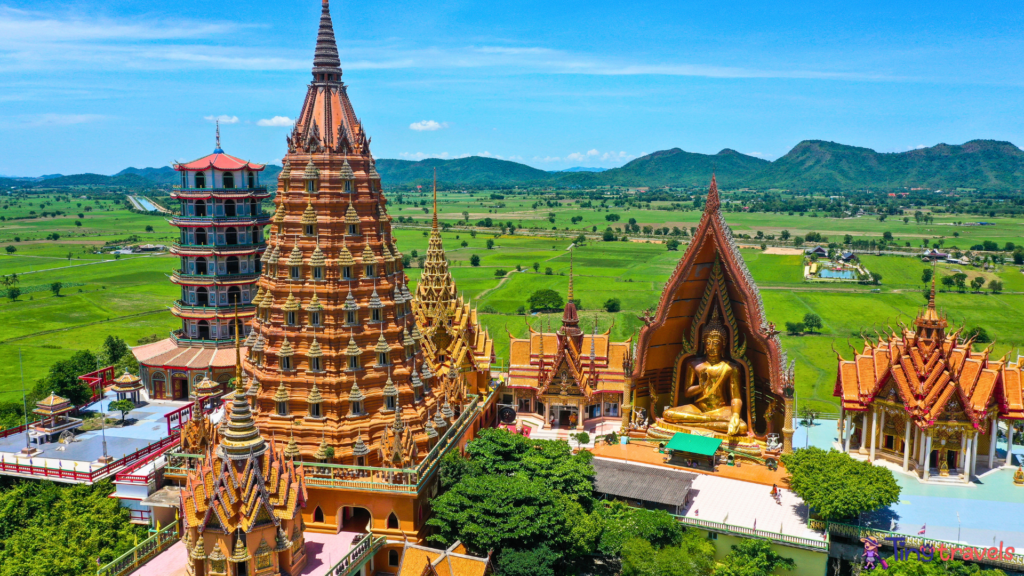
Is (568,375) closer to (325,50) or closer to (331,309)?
(331,309)

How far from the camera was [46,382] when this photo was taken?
43.9 metres

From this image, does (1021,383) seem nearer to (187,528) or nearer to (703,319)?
(703,319)

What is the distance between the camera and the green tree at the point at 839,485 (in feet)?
90.6

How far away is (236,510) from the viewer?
22.8m

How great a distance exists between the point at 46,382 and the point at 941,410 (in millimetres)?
47045

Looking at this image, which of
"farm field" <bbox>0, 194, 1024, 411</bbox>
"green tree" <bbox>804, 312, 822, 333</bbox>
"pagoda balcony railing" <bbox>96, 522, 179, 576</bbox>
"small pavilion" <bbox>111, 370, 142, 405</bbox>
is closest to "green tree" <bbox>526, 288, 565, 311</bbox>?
"farm field" <bbox>0, 194, 1024, 411</bbox>

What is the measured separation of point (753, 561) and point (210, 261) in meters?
36.1

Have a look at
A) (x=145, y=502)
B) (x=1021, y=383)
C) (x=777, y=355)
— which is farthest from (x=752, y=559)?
(x=145, y=502)

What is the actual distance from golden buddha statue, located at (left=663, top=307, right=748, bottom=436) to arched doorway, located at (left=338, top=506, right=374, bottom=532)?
16.4 metres

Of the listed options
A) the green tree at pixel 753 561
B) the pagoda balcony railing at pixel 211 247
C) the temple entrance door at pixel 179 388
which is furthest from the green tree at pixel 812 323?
the temple entrance door at pixel 179 388

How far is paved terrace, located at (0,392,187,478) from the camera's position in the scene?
34000mm

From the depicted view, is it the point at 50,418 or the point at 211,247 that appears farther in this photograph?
the point at 211,247

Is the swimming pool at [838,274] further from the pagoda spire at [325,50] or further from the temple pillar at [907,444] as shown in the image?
the pagoda spire at [325,50]

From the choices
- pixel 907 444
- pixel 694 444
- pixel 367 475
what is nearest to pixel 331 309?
pixel 367 475
